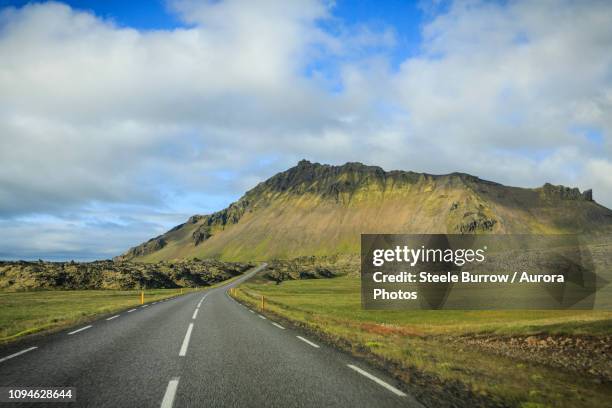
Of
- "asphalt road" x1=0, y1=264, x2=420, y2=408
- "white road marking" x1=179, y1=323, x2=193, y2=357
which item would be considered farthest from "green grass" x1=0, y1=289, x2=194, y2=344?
"white road marking" x1=179, y1=323, x2=193, y2=357

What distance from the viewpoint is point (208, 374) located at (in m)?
9.38

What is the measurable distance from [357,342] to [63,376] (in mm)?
10154

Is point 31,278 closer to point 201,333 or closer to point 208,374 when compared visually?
point 201,333

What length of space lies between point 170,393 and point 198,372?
1.78m

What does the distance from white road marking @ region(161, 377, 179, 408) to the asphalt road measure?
19mm

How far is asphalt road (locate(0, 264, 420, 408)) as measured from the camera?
7.57 metres

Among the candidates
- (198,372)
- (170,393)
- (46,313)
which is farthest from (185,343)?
(46,313)

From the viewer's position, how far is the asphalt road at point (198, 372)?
24.8ft

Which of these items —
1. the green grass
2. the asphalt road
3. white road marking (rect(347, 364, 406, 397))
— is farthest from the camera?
the green grass

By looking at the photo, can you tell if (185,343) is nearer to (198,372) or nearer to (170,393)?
(198,372)

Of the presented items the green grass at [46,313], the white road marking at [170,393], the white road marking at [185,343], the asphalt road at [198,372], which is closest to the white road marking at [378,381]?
the asphalt road at [198,372]

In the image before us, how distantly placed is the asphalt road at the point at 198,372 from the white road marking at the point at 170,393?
0.02 metres

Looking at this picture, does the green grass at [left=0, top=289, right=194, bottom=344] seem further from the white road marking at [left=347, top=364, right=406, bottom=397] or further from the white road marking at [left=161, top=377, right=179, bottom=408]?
the white road marking at [left=347, top=364, right=406, bottom=397]

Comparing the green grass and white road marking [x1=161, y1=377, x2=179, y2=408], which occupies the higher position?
white road marking [x1=161, y1=377, x2=179, y2=408]
